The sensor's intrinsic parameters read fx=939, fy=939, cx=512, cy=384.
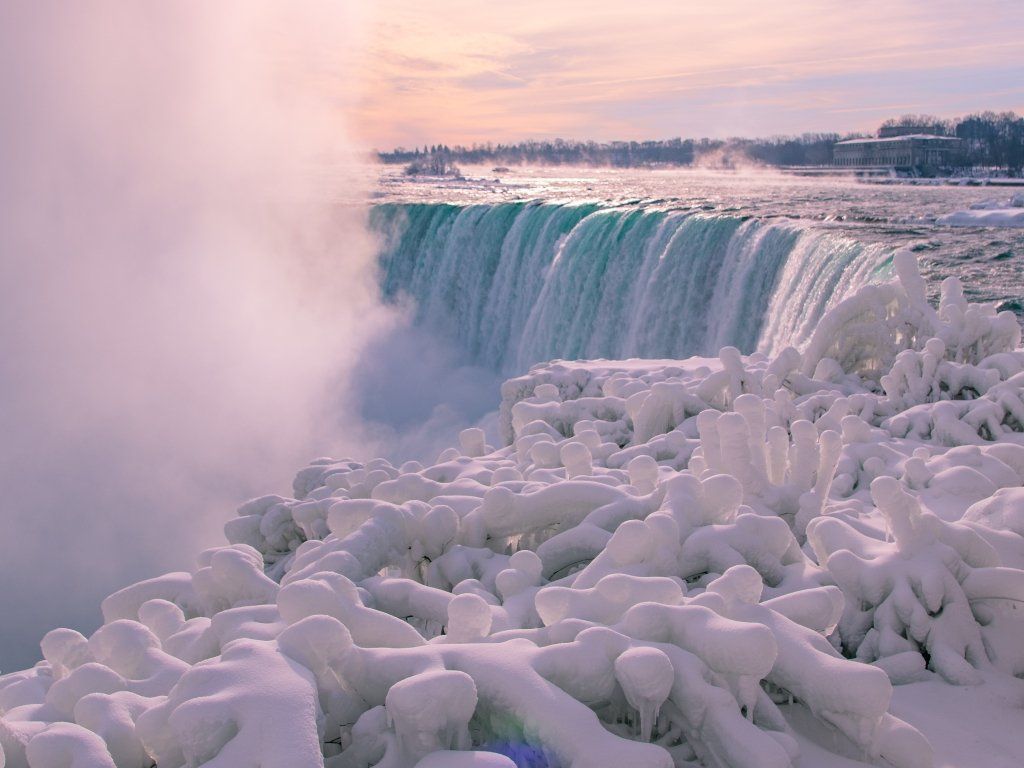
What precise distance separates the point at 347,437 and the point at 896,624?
20.8 metres

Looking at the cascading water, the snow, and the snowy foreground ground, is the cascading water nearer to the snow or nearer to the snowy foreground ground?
the snow

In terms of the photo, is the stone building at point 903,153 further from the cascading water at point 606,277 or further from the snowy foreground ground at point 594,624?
the snowy foreground ground at point 594,624

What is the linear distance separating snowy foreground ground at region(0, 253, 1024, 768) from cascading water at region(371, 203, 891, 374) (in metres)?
7.00

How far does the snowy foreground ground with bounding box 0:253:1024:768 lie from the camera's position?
2496 millimetres

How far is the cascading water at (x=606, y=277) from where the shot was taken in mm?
14578

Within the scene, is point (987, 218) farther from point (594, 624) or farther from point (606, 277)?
point (594, 624)

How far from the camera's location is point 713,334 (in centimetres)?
1612

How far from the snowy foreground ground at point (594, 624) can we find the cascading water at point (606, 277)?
7.00 meters

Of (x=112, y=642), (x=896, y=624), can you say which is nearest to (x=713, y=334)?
(x=896, y=624)

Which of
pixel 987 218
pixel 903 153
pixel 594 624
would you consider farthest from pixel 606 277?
pixel 903 153

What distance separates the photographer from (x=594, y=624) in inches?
114

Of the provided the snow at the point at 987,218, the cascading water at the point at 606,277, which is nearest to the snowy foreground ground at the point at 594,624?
the cascading water at the point at 606,277

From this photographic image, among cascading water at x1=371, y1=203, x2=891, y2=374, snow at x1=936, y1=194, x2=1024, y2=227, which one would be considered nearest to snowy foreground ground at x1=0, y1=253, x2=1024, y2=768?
cascading water at x1=371, y1=203, x2=891, y2=374

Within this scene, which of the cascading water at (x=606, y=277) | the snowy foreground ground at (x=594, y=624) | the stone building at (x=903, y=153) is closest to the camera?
the snowy foreground ground at (x=594, y=624)
